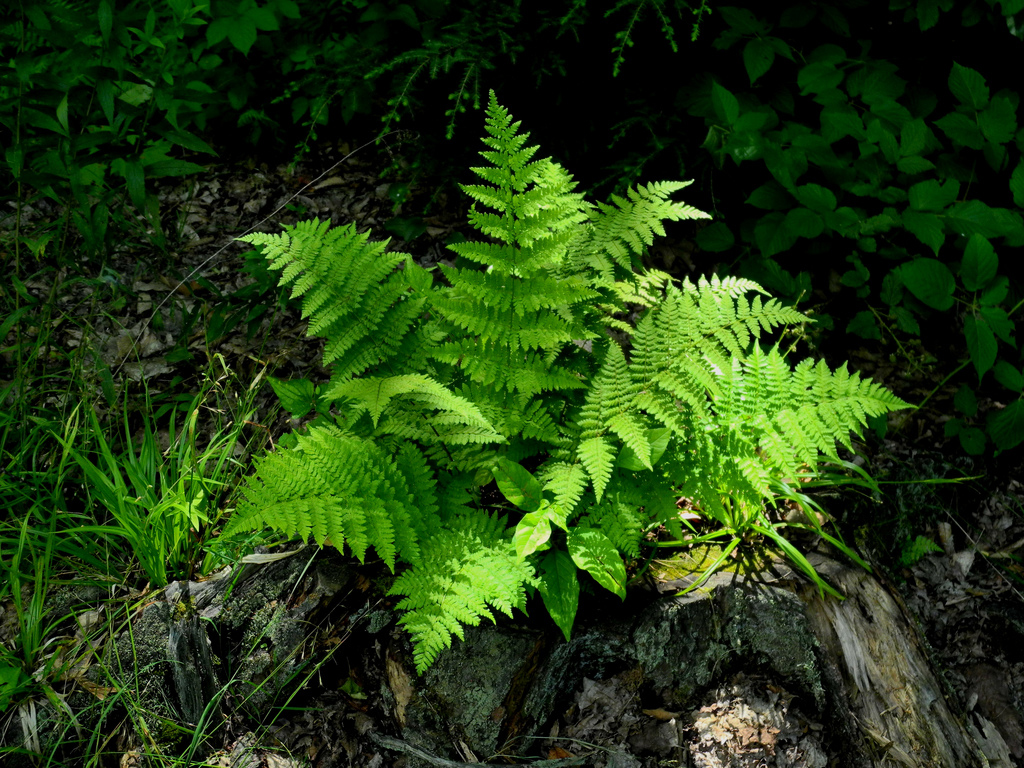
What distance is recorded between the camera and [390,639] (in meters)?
2.04

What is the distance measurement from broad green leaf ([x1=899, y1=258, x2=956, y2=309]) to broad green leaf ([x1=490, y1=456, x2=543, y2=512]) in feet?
6.64

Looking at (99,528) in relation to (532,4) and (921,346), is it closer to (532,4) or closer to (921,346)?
(532,4)

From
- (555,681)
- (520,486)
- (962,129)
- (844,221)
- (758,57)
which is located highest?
(758,57)

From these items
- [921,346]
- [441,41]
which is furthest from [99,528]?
[921,346]

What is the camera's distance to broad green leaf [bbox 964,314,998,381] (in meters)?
2.71

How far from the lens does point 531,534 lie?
1816mm

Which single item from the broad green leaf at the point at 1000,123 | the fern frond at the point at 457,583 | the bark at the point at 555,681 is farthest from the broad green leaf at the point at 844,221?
the fern frond at the point at 457,583

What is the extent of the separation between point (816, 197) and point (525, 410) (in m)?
1.76

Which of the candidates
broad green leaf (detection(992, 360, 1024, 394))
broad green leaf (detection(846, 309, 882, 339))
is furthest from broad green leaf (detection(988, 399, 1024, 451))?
broad green leaf (detection(846, 309, 882, 339))

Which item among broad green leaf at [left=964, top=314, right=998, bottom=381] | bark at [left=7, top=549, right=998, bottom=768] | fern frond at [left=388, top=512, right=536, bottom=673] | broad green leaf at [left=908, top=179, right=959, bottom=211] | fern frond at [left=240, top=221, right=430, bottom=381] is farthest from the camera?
broad green leaf at [left=908, top=179, right=959, bottom=211]

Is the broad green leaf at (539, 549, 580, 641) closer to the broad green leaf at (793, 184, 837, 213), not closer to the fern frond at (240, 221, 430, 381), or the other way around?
the fern frond at (240, 221, 430, 381)

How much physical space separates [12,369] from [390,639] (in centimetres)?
245

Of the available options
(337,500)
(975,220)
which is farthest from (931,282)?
(337,500)

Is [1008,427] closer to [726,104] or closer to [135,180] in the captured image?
[726,104]
